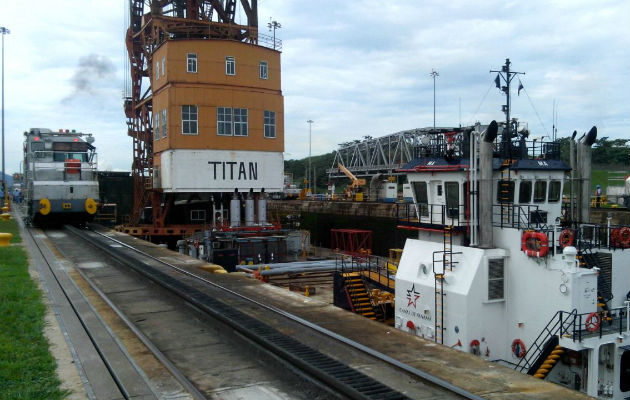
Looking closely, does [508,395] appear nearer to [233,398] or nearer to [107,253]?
[233,398]

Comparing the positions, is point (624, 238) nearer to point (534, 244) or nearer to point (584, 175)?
point (534, 244)

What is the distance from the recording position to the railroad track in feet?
23.5

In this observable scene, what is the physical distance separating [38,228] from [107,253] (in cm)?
1692

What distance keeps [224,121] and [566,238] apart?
22.5m

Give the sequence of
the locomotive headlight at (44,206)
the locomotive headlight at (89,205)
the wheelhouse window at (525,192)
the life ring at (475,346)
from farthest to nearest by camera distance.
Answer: the locomotive headlight at (89,205) → the locomotive headlight at (44,206) → the wheelhouse window at (525,192) → the life ring at (475,346)

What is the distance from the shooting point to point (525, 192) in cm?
1463

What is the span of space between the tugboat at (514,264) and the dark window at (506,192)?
31 millimetres

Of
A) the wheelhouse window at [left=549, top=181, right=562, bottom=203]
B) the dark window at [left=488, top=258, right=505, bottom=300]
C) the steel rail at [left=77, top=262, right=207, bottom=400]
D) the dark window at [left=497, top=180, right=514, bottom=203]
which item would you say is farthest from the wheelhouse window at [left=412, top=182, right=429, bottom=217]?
the steel rail at [left=77, top=262, right=207, bottom=400]

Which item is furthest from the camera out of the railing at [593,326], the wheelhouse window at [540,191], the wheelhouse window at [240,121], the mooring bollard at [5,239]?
the wheelhouse window at [240,121]

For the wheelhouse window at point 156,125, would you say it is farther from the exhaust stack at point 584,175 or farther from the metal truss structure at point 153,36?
the exhaust stack at point 584,175

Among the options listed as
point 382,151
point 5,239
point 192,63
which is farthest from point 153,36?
point 382,151

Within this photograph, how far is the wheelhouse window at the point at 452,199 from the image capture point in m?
14.9

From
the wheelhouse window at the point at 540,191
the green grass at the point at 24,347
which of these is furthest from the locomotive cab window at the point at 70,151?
the wheelhouse window at the point at 540,191

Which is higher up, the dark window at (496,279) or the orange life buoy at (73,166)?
the orange life buoy at (73,166)
